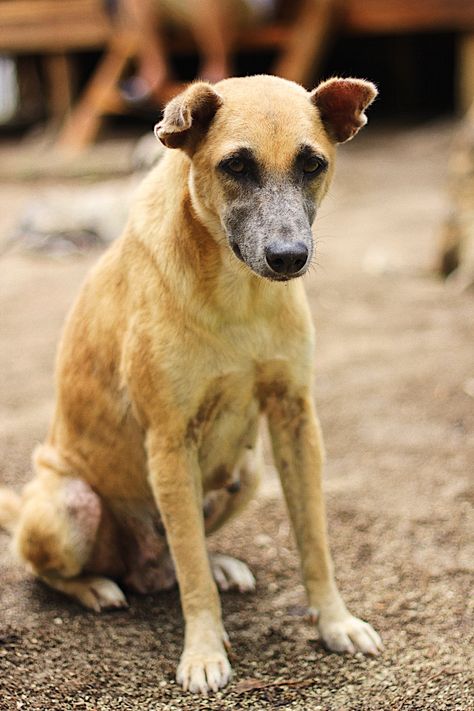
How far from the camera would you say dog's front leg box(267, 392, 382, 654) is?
126 inches

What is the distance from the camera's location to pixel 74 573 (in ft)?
11.1

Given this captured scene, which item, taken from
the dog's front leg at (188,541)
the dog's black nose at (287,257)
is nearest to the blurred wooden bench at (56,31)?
the dog's front leg at (188,541)

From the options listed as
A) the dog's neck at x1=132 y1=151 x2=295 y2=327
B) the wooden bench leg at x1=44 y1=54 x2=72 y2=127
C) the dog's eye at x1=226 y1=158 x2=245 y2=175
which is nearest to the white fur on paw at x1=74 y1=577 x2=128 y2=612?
the dog's neck at x1=132 y1=151 x2=295 y2=327

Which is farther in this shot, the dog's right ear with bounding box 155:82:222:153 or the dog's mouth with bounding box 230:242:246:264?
the dog's mouth with bounding box 230:242:246:264

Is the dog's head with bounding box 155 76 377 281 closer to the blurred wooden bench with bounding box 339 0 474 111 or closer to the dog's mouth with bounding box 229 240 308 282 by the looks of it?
the dog's mouth with bounding box 229 240 308 282

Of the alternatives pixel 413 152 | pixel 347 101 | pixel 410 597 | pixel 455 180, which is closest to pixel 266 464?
pixel 410 597

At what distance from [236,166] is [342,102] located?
1.35ft

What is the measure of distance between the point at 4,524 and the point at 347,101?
2051 mm

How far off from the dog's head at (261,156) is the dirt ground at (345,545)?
1.29m

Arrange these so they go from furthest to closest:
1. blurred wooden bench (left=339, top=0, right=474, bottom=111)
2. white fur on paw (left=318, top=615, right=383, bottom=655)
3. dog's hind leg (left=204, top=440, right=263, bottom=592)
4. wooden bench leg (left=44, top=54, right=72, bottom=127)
A: 1. wooden bench leg (left=44, top=54, right=72, bottom=127)
2. blurred wooden bench (left=339, top=0, right=474, bottom=111)
3. dog's hind leg (left=204, top=440, right=263, bottom=592)
4. white fur on paw (left=318, top=615, right=383, bottom=655)

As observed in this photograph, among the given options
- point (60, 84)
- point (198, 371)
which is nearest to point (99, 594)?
point (198, 371)

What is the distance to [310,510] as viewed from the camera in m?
3.24

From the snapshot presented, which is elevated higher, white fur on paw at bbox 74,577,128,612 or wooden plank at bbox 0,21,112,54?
white fur on paw at bbox 74,577,128,612

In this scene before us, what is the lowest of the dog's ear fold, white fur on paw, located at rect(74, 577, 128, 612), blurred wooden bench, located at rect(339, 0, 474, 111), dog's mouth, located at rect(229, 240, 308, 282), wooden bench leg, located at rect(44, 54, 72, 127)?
wooden bench leg, located at rect(44, 54, 72, 127)
